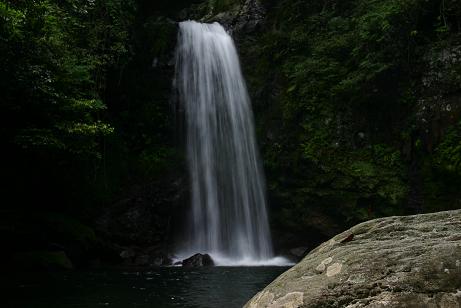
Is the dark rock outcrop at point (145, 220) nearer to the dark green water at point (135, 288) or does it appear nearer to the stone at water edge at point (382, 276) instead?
the dark green water at point (135, 288)

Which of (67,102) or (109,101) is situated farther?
(109,101)

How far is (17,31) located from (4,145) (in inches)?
204

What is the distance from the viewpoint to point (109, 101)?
2081 cm

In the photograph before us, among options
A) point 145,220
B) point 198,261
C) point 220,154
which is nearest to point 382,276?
point 198,261

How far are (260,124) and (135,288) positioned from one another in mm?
11345

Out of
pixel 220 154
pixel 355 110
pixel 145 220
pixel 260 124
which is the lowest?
pixel 145 220

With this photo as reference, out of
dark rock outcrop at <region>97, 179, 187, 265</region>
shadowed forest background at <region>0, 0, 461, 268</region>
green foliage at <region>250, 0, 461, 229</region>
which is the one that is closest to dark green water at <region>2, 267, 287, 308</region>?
shadowed forest background at <region>0, 0, 461, 268</region>

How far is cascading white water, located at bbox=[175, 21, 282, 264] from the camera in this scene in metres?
18.1

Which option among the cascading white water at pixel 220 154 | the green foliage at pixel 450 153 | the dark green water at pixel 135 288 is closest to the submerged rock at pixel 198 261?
the cascading white water at pixel 220 154

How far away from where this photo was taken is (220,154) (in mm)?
19359

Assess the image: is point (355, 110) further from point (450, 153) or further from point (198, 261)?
point (198, 261)

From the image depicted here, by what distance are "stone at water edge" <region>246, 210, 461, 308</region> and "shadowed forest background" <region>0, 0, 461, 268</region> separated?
1081 centimetres

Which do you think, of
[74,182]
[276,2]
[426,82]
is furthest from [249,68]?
[74,182]

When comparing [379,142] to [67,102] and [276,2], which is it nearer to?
[276,2]
